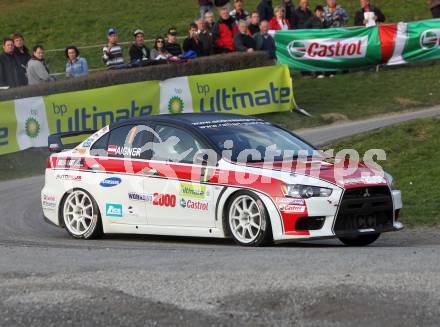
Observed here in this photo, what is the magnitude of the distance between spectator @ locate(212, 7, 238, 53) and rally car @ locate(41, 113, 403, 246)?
11054mm

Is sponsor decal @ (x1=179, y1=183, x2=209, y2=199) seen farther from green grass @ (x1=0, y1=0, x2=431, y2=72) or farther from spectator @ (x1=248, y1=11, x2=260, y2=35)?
green grass @ (x1=0, y1=0, x2=431, y2=72)

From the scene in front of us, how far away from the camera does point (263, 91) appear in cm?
2270

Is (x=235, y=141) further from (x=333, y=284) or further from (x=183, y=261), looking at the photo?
(x=333, y=284)

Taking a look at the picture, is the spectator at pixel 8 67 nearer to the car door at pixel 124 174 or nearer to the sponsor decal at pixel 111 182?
the car door at pixel 124 174

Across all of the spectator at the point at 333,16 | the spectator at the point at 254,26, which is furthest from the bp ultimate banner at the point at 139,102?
the spectator at the point at 333,16

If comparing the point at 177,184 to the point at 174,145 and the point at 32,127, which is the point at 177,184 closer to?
the point at 174,145

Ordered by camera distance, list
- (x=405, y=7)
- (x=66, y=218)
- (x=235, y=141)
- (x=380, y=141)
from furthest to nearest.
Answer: (x=405, y=7) < (x=380, y=141) < (x=66, y=218) < (x=235, y=141)

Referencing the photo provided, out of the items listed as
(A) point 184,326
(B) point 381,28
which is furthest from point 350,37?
(A) point 184,326

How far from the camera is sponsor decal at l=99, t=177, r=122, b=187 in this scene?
12.3 m

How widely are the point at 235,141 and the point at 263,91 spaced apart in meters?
11.0

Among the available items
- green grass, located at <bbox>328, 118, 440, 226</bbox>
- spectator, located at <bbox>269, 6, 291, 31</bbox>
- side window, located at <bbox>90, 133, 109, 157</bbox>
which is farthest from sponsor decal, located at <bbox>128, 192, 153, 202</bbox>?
spectator, located at <bbox>269, 6, 291, 31</bbox>

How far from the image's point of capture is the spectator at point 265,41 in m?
24.0

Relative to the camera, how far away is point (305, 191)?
10.9 meters

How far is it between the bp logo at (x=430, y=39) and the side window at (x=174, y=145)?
16.8 meters
